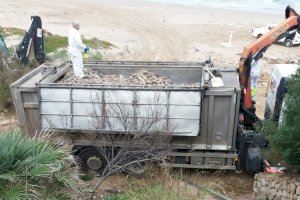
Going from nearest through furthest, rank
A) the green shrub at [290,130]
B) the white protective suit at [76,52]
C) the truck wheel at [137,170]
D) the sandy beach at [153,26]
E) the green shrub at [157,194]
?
the green shrub at [157,194] → the green shrub at [290,130] → the truck wheel at [137,170] → the white protective suit at [76,52] → the sandy beach at [153,26]

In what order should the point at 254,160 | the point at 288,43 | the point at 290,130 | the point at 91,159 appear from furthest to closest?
the point at 288,43 → the point at 91,159 → the point at 254,160 → the point at 290,130

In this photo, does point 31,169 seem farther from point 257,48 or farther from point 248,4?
point 248,4

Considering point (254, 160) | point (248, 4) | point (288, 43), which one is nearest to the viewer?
point (254, 160)

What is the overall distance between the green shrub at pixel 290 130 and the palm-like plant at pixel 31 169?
14.7 feet

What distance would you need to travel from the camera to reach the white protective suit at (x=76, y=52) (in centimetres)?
1200

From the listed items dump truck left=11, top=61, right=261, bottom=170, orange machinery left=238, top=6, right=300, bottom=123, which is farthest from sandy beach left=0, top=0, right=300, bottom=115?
dump truck left=11, top=61, right=261, bottom=170

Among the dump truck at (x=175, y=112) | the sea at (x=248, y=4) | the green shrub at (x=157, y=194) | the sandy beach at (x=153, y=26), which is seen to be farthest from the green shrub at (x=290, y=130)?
the sea at (x=248, y=4)

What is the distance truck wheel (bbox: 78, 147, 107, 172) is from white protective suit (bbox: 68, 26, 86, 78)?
2049 millimetres

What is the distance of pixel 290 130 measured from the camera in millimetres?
8844

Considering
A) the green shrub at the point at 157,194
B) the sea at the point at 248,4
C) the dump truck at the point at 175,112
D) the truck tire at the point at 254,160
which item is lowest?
the truck tire at the point at 254,160

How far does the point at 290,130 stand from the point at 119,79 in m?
4.93

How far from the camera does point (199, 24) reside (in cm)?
3750

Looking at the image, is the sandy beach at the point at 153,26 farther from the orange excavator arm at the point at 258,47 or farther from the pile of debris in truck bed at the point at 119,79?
the pile of debris in truck bed at the point at 119,79

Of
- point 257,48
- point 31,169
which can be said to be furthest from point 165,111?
point 31,169
